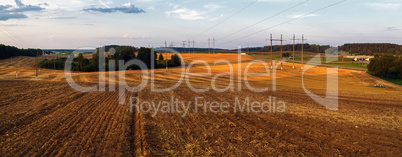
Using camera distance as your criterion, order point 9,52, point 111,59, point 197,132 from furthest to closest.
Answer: point 9,52 < point 111,59 < point 197,132

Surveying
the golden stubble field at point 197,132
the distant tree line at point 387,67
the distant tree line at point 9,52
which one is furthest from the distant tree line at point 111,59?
the golden stubble field at point 197,132

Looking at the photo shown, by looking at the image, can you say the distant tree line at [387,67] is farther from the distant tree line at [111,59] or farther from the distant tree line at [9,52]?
the distant tree line at [9,52]

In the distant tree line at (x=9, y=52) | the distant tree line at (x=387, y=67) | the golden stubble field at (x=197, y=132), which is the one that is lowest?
the golden stubble field at (x=197, y=132)

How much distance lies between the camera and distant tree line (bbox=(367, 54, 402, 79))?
4834 centimetres

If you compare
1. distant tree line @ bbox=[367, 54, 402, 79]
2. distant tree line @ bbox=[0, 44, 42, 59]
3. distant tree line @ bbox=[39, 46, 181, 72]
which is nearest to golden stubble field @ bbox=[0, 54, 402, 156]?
distant tree line @ bbox=[367, 54, 402, 79]

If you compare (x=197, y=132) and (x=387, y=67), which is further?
(x=387, y=67)

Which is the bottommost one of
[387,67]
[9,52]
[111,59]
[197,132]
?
[197,132]

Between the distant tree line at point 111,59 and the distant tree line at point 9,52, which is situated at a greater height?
the distant tree line at point 9,52

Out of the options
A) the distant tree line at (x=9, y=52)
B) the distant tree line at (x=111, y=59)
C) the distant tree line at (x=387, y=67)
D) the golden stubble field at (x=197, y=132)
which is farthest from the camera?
the distant tree line at (x=9, y=52)

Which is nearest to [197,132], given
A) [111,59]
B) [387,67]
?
[387,67]

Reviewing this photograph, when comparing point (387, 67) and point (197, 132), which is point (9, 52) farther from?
point (387, 67)

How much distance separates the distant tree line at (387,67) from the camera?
4834 cm

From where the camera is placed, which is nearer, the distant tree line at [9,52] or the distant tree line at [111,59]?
the distant tree line at [111,59]

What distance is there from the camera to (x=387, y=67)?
49312 millimetres
